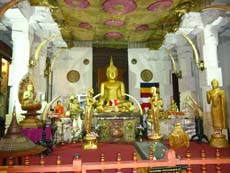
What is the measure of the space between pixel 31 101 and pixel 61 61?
4415mm

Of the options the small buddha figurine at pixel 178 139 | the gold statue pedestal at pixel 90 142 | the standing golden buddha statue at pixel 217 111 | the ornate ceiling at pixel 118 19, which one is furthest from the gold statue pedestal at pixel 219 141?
the ornate ceiling at pixel 118 19

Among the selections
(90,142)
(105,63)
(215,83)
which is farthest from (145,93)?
(90,142)

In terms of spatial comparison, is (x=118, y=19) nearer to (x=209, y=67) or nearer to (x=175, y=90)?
(x=209, y=67)

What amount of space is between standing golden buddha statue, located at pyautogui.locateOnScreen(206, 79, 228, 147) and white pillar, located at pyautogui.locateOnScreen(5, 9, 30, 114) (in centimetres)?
428

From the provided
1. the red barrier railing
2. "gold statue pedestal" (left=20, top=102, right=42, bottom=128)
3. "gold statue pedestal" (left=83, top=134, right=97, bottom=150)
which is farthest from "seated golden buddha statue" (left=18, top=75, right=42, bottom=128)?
the red barrier railing

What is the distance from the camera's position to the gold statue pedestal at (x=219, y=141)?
16.0ft

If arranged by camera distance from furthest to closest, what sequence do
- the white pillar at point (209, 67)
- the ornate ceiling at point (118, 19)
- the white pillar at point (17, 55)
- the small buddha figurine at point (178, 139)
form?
1. the white pillar at point (209, 67)
2. the ornate ceiling at point (118, 19)
3. the white pillar at point (17, 55)
4. the small buddha figurine at point (178, 139)

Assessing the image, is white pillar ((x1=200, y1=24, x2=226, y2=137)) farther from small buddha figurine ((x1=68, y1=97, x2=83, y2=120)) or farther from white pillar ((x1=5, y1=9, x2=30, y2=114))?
white pillar ((x1=5, y1=9, x2=30, y2=114))

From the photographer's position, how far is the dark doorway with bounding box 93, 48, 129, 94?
8953mm

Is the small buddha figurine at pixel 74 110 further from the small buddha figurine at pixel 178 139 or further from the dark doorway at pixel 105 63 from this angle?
the small buddha figurine at pixel 178 139

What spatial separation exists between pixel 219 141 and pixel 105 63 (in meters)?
5.32

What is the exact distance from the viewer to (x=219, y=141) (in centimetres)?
491

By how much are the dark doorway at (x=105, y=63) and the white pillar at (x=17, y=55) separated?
156 inches

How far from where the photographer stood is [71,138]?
6184 mm
